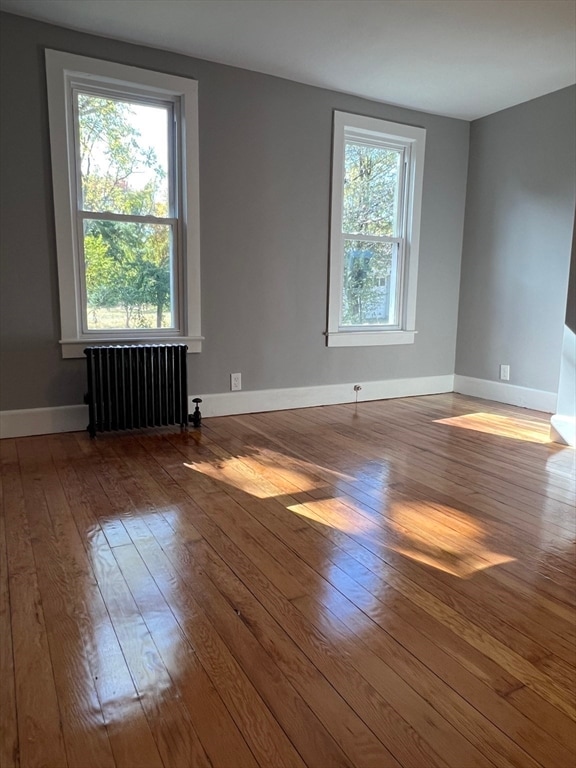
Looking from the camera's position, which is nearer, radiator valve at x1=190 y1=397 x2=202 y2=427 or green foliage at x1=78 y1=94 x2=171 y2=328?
green foliage at x1=78 y1=94 x2=171 y2=328

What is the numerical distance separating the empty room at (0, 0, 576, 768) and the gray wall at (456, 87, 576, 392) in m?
0.02

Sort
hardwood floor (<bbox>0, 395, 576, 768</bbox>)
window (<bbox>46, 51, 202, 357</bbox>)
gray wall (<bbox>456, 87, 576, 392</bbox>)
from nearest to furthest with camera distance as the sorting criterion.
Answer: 1. hardwood floor (<bbox>0, 395, 576, 768</bbox>)
2. window (<bbox>46, 51, 202, 357</bbox>)
3. gray wall (<bbox>456, 87, 576, 392</bbox>)

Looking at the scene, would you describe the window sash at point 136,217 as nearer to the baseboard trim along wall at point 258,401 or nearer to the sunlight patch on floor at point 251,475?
the baseboard trim along wall at point 258,401

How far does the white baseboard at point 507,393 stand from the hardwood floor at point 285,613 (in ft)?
5.41

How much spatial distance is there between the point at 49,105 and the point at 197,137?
0.99 m

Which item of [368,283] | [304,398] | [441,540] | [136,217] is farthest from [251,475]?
[368,283]

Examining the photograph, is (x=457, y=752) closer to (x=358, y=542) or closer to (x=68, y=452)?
(x=358, y=542)

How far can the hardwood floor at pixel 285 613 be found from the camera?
115 cm

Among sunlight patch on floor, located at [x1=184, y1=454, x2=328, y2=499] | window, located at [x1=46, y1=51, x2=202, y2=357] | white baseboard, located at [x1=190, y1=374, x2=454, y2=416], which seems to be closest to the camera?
sunlight patch on floor, located at [x1=184, y1=454, x2=328, y2=499]

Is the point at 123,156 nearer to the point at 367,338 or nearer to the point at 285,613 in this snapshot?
the point at 367,338

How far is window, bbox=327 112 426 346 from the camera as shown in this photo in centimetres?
445

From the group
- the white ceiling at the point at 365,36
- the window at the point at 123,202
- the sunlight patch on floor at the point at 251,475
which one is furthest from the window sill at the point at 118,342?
the white ceiling at the point at 365,36

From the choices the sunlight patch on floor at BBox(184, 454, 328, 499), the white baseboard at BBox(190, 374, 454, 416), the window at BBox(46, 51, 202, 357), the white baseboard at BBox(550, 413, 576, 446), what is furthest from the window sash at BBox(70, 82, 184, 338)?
the white baseboard at BBox(550, 413, 576, 446)

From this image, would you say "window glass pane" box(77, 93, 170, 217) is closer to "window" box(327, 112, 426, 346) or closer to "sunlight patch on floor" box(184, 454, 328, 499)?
"window" box(327, 112, 426, 346)
